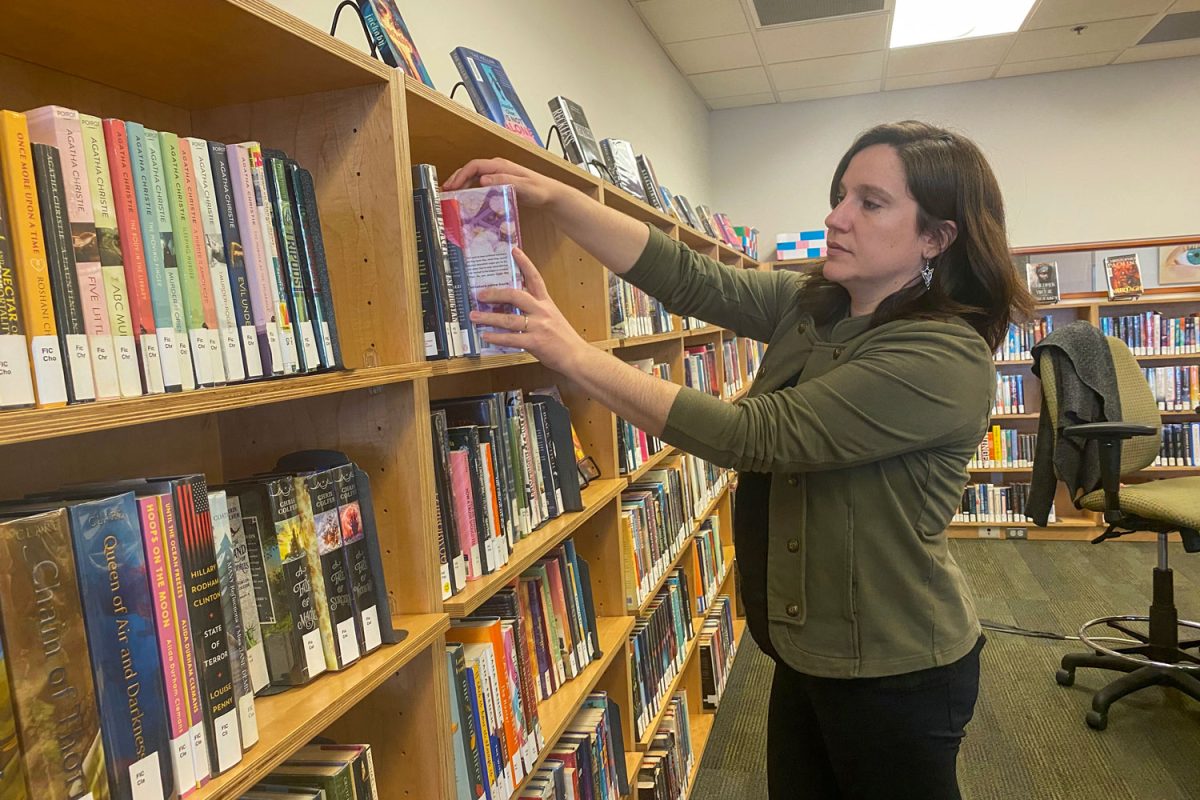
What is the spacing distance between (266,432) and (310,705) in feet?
1.25

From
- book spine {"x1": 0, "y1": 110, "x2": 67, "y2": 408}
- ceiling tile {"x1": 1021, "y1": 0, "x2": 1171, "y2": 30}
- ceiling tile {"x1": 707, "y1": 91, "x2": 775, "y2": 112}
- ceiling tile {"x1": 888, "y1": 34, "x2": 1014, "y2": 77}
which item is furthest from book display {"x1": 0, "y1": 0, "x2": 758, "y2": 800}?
ceiling tile {"x1": 707, "y1": 91, "x2": 775, "y2": 112}

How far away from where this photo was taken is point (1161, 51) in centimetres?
502

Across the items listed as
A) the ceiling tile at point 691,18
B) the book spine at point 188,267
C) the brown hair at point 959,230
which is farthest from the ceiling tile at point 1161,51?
the book spine at point 188,267

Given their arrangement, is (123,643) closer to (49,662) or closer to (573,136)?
(49,662)

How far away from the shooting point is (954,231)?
4.40ft

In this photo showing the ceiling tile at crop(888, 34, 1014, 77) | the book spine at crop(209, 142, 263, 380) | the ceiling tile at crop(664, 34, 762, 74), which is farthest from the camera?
the ceiling tile at crop(888, 34, 1014, 77)

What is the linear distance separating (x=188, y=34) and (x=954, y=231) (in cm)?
112

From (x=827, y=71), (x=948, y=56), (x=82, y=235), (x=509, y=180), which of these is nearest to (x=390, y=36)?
(x=509, y=180)

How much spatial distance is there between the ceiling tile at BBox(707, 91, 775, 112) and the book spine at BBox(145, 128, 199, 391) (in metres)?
5.33

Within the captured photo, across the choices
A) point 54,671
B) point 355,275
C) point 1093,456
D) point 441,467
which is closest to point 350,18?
point 355,275

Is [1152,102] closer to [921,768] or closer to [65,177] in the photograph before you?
[921,768]

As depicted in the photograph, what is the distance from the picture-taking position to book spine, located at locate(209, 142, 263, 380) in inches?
31.1

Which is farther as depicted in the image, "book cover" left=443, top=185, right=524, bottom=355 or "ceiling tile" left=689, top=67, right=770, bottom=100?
"ceiling tile" left=689, top=67, right=770, bottom=100

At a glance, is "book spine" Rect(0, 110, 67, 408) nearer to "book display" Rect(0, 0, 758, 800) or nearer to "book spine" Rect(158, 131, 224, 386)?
"book display" Rect(0, 0, 758, 800)
